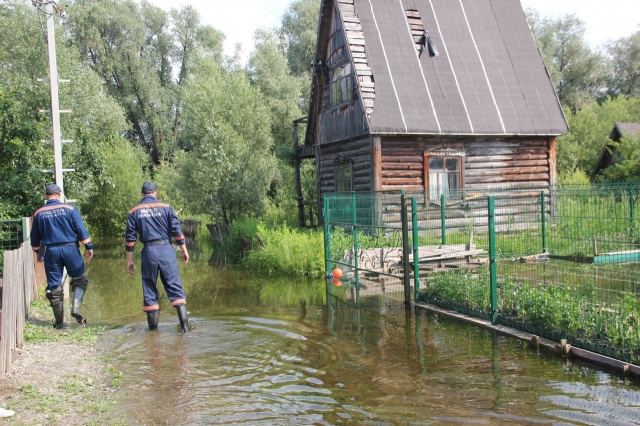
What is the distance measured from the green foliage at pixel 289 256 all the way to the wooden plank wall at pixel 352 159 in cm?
278

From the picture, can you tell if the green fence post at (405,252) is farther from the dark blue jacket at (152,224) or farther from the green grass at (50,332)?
the green grass at (50,332)

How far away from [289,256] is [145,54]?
95.3 feet

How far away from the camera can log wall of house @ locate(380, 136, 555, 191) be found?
17047 mm

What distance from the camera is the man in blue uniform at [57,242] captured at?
8.46 m

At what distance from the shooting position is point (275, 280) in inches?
563

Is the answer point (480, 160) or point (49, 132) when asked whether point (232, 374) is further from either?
point (49, 132)

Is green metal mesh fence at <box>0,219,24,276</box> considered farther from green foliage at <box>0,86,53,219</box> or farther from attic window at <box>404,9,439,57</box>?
attic window at <box>404,9,439,57</box>

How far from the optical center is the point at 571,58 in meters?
47.6

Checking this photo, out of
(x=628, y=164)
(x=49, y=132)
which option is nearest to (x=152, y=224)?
(x=49, y=132)

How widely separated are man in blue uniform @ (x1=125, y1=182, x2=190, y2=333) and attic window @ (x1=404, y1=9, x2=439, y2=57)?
39.2 ft

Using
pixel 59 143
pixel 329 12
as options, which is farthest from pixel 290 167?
pixel 59 143

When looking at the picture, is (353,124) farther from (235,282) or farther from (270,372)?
(270,372)

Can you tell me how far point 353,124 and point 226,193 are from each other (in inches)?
238

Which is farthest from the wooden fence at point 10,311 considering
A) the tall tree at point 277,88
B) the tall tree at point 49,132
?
the tall tree at point 277,88
